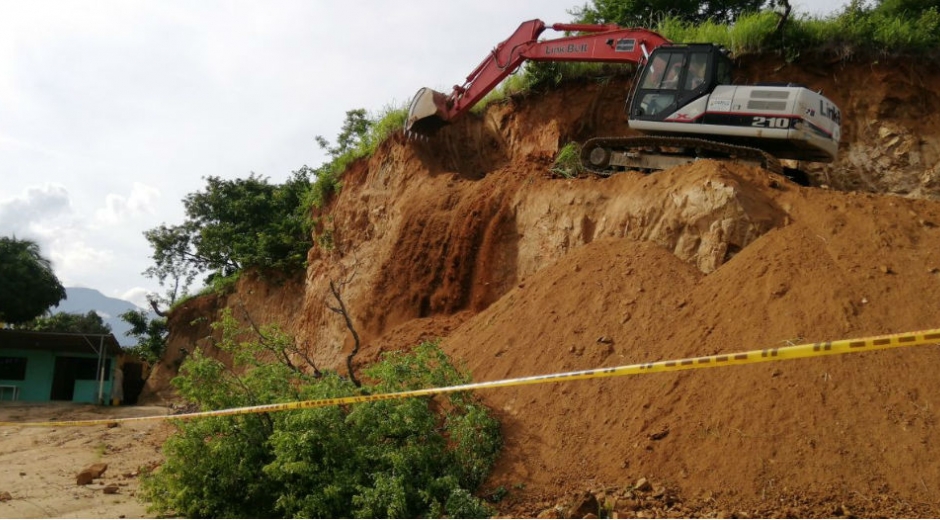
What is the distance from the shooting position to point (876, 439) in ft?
20.3

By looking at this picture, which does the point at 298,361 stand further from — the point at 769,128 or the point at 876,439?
the point at 876,439

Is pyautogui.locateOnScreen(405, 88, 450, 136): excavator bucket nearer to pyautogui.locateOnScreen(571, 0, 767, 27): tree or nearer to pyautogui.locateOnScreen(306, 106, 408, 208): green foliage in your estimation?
pyautogui.locateOnScreen(306, 106, 408, 208): green foliage

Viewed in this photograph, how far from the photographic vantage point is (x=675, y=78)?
468 inches

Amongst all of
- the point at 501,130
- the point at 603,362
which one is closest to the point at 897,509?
the point at 603,362

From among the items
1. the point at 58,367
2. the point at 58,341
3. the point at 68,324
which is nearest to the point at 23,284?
the point at 58,367

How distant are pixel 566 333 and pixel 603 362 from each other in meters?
0.88

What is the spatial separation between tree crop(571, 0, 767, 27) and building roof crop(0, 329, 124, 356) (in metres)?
17.8

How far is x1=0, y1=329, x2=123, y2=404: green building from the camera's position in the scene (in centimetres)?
2327

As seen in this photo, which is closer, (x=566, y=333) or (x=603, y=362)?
(x=603, y=362)

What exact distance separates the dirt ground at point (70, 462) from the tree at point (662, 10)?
16161mm

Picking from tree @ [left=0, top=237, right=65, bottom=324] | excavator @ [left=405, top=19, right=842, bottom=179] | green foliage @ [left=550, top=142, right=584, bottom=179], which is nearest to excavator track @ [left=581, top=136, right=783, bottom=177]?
excavator @ [left=405, top=19, right=842, bottom=179]

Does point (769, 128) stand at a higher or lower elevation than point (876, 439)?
higher

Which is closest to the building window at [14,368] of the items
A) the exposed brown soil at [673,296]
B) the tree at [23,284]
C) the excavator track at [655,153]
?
the tree at [23,284]

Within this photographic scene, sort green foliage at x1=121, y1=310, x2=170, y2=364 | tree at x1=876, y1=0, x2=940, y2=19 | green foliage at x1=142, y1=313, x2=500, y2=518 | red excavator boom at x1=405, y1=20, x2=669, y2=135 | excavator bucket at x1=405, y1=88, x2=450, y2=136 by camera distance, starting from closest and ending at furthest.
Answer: green foliage at x1=142, y1=313, x2=500, y2=518, red excavator boom at x1=405, y1=20, x2=669, y2=135, excavator bucket at x1=405, y1=88, x2=450, y2=136, tree at x1=876, y1=0, x2=940, y2=19, green foliage at x1=121, y1=310, x2=170, y2=364
